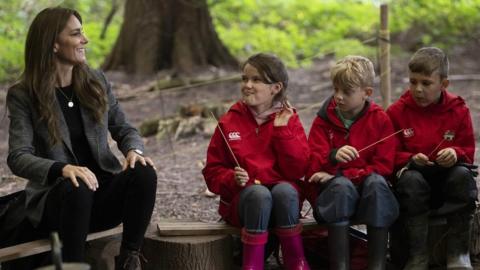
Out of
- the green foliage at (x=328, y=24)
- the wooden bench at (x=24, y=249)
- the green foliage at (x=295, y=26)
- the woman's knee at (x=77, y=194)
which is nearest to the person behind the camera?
the woman's knee at (x=77, y=194)

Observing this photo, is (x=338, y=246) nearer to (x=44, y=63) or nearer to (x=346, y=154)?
(x=346, y=154)

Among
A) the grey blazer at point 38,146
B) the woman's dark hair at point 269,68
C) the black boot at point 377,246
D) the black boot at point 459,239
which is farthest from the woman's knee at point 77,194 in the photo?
the black boot at point 459,239

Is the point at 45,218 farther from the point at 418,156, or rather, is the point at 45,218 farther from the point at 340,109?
the point at 418,156

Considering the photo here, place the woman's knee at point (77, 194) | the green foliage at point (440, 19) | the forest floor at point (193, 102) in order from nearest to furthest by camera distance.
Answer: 1. the woman's knee at point (77, 194)
2. the forest floor at point (193, 102)
3. the green foliage at point (440, 19)

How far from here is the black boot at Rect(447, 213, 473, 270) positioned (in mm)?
3346

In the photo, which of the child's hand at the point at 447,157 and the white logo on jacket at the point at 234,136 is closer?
the child's hand at the point at 447,157

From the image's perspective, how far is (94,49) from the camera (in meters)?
10.7

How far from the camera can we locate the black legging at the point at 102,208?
2.91m

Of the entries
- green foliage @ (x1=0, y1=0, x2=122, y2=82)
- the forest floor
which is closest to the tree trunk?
the forest floor

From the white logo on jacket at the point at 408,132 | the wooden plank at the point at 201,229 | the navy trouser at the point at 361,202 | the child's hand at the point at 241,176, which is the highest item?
the white logo on jacket at the point at 408,132

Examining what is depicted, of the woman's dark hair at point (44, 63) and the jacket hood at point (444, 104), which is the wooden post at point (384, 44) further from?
the woman's dark hair at point (44, 63)

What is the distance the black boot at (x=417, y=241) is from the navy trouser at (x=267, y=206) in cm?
60

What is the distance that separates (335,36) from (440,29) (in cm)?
177

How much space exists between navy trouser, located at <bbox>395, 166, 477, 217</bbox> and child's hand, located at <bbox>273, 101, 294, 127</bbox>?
641mm
